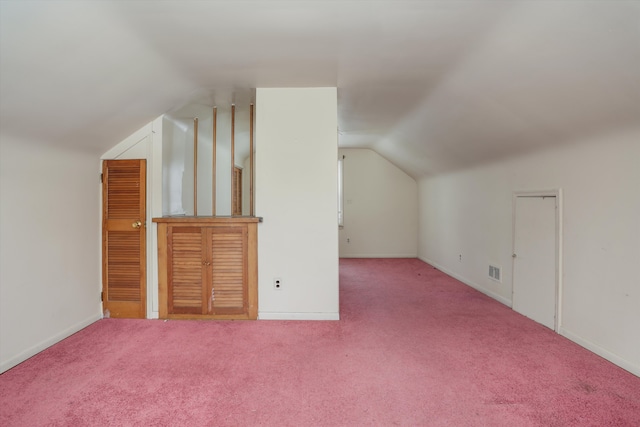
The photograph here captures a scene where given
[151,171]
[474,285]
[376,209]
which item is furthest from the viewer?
[376,209]

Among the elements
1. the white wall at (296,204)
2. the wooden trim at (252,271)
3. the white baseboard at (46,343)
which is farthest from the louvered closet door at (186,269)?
the white baseboard at (46,343)

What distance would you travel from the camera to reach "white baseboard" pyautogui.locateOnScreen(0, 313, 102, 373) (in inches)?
94.5

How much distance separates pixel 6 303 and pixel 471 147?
16.1 ft

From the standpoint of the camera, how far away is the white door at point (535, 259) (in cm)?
314

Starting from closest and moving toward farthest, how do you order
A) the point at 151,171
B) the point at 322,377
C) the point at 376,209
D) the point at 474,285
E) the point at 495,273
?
the point at 322,377 → the point at 151,171 → the point at 495,273 → the point at 474,285 → the point at 376,209

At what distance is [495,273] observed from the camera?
4.16 meters

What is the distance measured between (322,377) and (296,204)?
1.73m

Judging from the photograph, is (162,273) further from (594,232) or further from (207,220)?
(594,232)

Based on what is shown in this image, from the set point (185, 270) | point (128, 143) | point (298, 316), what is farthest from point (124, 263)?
point (298, 316)

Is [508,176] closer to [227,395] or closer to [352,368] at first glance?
[352,368]

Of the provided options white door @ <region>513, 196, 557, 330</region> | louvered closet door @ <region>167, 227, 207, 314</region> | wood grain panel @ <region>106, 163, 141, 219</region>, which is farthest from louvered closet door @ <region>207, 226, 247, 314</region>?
white door @ <region>513, 196, 557, 330</region>

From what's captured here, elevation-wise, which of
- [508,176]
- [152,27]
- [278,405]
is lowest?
[278,405]

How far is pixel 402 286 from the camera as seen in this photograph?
15.9 feet

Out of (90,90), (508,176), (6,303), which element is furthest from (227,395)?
(508,176)
